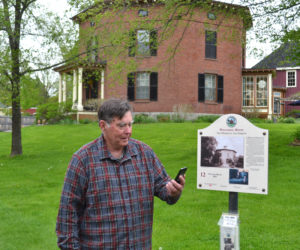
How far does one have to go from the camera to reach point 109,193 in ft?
8.59

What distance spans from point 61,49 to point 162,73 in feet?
40.1

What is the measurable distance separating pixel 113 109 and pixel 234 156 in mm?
1420

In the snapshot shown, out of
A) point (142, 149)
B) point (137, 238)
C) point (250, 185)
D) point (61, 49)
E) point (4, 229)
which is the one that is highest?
point (61, 49)

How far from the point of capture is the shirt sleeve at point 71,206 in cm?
259

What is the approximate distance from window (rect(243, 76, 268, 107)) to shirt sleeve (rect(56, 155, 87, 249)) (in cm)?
2587

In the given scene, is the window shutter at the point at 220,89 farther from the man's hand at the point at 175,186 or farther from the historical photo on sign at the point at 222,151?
the man's hand at the point at 175,186

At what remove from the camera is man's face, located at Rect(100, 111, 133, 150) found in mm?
2689

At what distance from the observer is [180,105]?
2462cm

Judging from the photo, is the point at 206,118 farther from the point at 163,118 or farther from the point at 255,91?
the point at 255,91

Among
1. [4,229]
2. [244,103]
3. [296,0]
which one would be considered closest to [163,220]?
[4,229]

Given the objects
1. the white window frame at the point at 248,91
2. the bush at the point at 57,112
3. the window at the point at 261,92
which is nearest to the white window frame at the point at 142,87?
the bush at the point at 57,112

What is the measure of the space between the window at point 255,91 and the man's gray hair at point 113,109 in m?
25.7

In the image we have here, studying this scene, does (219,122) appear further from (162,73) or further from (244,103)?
(244,103)

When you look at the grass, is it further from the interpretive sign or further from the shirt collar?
the shirt collar
